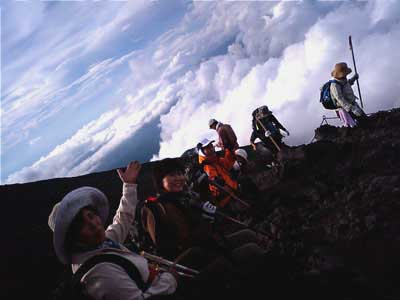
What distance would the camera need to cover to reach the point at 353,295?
3.17 metres

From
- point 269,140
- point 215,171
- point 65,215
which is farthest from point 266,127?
point 65,215

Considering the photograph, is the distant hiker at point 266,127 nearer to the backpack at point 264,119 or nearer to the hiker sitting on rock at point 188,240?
the backpack at point 264,119

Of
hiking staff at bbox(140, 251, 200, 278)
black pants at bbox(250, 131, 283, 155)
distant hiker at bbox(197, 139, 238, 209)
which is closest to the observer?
hiking staff at bbox(140, 251, 200, 278)

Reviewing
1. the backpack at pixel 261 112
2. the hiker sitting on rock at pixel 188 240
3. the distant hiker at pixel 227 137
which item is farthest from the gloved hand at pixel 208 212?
the backpack at pixel 261 112

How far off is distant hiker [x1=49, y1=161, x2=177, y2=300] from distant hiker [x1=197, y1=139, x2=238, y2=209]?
4.18 meters

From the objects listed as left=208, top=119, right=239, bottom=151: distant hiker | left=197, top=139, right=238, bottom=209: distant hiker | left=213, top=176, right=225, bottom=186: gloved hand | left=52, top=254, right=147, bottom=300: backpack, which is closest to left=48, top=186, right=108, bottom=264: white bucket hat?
left=52, top=254, right=147, bottom=300: backpack

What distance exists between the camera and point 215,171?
7262mm

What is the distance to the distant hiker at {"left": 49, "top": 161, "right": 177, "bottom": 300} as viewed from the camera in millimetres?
2311

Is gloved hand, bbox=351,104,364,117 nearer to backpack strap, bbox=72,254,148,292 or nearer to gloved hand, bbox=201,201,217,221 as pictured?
gloved hand, bbox=201,201,217,221

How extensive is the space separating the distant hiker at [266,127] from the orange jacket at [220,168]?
2936 mm

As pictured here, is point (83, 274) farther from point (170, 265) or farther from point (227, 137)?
point (227, 137)

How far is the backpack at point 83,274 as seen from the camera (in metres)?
2.24

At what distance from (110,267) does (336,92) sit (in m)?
7.99

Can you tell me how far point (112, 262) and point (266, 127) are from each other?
8.83m
